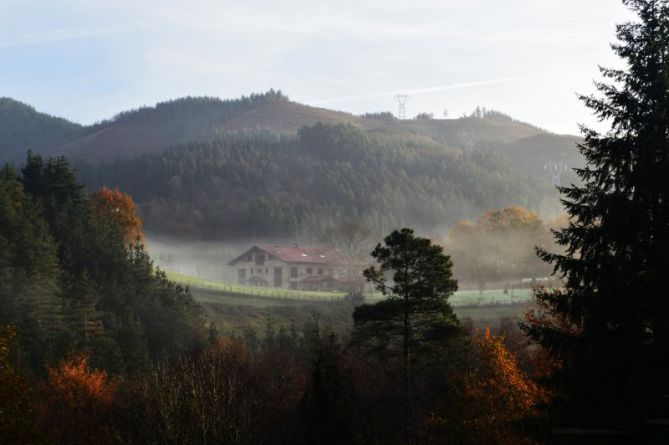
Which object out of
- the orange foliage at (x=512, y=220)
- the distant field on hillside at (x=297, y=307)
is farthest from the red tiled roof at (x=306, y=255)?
the orange foliage at (x=512, y=220)

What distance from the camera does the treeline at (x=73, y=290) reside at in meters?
71.3

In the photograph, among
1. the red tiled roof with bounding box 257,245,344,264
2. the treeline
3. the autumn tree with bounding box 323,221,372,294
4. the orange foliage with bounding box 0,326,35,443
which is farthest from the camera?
the red tiled roof with bounding box 257,245,344,264

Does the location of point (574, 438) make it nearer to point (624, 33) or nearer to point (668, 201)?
point (668, 201)

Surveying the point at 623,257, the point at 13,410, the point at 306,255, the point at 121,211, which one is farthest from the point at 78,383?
the point at 306,255

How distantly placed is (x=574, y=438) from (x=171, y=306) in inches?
2933

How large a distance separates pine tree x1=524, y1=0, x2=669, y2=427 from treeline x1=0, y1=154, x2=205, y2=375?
44736 millimetres

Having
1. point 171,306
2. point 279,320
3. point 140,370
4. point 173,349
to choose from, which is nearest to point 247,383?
point 140,370

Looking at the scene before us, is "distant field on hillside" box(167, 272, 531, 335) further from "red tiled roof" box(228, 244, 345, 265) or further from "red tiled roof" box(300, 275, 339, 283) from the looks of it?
"red tiled roof" box(228, 244, 345, 265)

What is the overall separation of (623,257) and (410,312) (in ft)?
80.5

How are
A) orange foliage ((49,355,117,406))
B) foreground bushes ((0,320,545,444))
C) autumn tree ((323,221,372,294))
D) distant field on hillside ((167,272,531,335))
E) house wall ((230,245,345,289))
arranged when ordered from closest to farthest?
foreground bushes ((0,320,545,444)) → orange foliage ((49,355,117,406)) → distant field on hillside ((167,272,531,335)) → house wall ((230,245,345,289)) → autumn tree ((323,221,372,294))

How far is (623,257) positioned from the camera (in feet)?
69.9

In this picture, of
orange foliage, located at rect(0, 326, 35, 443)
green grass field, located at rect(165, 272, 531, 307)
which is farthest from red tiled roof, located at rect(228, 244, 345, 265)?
orange foliage, located at rect(0, 326, 35, 443)

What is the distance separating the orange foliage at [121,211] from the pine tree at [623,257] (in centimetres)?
12004

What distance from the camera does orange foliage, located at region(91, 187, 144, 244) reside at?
5620 inches
